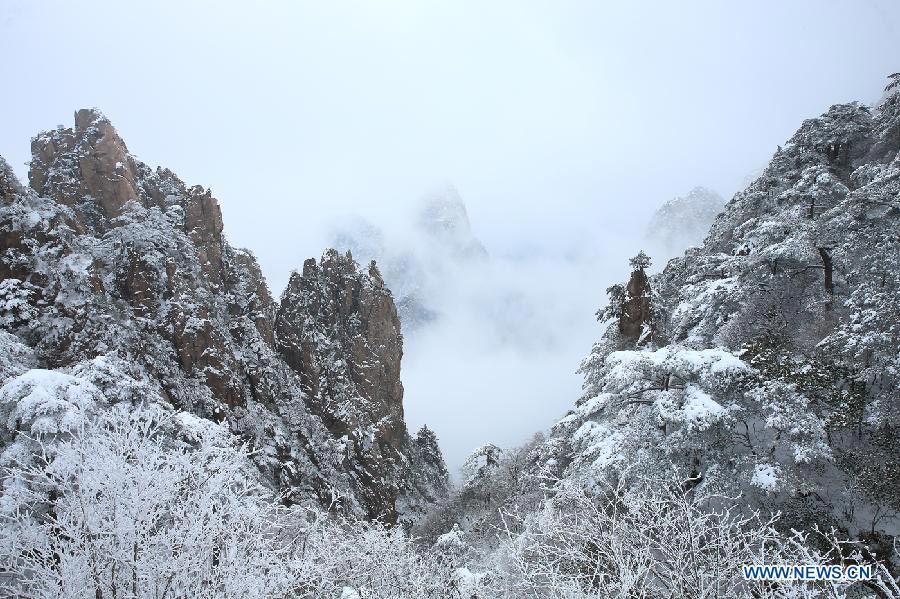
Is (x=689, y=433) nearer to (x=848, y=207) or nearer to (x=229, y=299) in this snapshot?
(x=848, y=207)

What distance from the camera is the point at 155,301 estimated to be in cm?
3844

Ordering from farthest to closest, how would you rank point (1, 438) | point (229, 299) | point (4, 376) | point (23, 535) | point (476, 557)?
point (229, 299), point (476, 557), point (4, 376), point (1, 438), point (23, 535)

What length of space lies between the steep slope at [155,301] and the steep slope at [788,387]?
25939mm

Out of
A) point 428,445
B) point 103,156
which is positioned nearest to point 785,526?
point 103,156

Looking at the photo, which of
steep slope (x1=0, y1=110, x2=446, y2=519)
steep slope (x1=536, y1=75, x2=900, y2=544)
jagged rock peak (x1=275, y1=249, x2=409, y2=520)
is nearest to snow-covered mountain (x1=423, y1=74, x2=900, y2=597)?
steep slope (x1=536, y1=75, x2=900, y2=544)

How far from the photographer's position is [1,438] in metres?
12.2

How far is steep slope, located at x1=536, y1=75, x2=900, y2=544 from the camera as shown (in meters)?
11.5

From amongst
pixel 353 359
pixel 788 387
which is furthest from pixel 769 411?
pixel 353 359

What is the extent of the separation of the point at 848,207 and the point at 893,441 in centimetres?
1041

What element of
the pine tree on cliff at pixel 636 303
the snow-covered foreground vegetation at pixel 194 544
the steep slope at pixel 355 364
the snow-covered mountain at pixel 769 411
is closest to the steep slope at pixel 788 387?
the snow-covered mountain at pixel 769 411

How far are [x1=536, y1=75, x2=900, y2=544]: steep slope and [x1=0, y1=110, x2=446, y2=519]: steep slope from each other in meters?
25.9

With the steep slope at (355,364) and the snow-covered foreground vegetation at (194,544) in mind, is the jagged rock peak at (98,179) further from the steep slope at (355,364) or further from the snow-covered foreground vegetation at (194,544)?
the snow-covered foreground vegetation at (194,544)

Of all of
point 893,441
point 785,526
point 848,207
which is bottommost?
point 785,526

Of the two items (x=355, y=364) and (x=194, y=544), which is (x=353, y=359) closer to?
(x=355, y=364)
